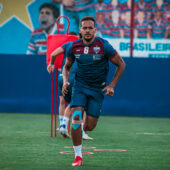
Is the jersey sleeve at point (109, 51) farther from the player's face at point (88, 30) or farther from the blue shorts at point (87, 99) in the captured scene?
the blue shorts at point (87, 99)

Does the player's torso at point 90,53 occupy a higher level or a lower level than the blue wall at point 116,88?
higher

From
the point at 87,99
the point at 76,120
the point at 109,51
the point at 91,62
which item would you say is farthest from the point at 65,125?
the point at 109,51

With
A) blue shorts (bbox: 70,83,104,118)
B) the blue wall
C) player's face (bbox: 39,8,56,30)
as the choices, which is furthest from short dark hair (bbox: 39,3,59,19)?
blue shorts (bbox: 70,83,104,118)

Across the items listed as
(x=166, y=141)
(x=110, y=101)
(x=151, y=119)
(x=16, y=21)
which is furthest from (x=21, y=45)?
(x=166, y=141)

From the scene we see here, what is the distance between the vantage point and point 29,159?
6.15 m

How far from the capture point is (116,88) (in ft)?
44.1

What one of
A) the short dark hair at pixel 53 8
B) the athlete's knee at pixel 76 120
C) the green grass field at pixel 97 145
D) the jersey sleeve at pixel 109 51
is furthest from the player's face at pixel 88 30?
the short dark hair at pixel 53 8

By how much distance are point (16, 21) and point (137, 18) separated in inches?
174

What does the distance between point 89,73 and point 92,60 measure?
0.17 metres

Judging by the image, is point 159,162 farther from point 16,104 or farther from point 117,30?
point 117,30

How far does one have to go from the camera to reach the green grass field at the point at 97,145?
5.85 metres

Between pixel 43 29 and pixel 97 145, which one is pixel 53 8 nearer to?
pixel 43 29

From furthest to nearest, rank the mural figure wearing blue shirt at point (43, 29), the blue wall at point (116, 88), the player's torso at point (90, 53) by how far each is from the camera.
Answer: the mural figure wearing blue shirt at point (43, 29), the blue wall at point (116, 88), the player's torso at point (90, 53)

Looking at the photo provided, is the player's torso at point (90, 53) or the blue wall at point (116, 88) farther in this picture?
the blue wall at point (116, 88)
